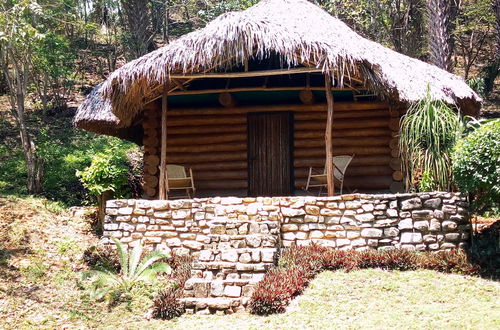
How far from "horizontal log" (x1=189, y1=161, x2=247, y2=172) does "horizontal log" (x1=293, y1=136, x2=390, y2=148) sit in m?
1.30

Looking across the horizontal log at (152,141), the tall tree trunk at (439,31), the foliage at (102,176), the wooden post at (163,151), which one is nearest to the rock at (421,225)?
the wooden post at (163,151)

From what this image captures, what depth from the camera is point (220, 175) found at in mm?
12953

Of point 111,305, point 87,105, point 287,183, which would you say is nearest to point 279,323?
point 111,305

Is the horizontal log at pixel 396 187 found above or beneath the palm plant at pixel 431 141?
beneath

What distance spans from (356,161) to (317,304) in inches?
212

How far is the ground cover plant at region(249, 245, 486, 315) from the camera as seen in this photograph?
834 centimetres

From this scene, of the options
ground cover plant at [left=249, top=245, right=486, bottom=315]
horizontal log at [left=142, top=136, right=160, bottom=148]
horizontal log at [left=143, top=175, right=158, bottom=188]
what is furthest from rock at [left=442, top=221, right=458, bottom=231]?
horizontal log at [left=142, top=136, right=160, bottom=148]

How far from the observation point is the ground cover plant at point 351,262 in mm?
8336

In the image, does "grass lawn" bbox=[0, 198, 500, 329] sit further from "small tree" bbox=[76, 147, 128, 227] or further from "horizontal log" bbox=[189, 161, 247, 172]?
"horizontal log" bbox=[189, 161, 247, 172]

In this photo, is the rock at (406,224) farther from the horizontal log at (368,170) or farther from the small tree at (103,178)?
the small tree at (103,178)

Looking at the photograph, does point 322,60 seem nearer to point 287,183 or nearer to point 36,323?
point 287,183

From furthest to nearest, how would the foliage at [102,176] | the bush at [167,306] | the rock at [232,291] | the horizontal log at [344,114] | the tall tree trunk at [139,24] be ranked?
the tall tree trunk at [139,24]
the horizontal log at [344,114]
the foliage at [102,176]
the rock at [232,291]
the bush at [167,306]

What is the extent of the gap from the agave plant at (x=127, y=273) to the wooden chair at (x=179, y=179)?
261cm

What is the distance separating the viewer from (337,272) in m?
8.69
